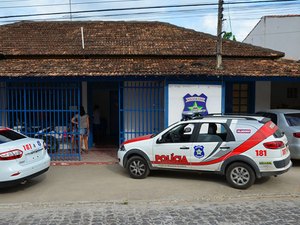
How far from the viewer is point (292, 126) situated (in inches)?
350

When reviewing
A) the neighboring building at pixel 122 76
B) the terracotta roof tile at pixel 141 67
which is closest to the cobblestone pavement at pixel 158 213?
the neighboring building at pixel 122 76

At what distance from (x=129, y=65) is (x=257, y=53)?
16.8 feet

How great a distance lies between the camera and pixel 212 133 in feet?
24.2

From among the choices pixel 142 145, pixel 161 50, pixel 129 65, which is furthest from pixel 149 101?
pixel 142 145

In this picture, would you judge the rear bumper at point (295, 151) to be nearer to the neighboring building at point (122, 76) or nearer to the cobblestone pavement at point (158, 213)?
the neighboring building at point (122, 76)

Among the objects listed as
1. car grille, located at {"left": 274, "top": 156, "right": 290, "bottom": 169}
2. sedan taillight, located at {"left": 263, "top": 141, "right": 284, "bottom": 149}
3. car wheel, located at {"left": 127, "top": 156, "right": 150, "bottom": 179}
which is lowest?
car wheel, located at {"left": 127, "top": 156, "right": 150, "bottom": 179}

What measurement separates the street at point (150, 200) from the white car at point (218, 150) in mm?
359

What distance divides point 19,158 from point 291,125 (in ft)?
22.5

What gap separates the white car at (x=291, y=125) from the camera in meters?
8.64

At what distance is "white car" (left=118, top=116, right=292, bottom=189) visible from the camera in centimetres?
683

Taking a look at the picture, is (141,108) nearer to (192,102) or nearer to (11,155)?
(192,102)

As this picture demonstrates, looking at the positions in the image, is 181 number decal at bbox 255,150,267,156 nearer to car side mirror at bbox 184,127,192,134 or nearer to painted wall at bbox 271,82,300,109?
car side mirror at bbox 184,127,192,134

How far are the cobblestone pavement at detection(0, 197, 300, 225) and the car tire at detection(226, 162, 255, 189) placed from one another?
1.92 feet

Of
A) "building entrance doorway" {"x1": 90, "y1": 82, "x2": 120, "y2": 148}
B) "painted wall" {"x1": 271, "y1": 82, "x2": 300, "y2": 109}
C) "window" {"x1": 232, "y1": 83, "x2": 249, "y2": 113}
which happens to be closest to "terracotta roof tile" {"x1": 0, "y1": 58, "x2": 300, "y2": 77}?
"window" {"x1": 232, "y1": 83, "x2": 249, "y2": 113}
